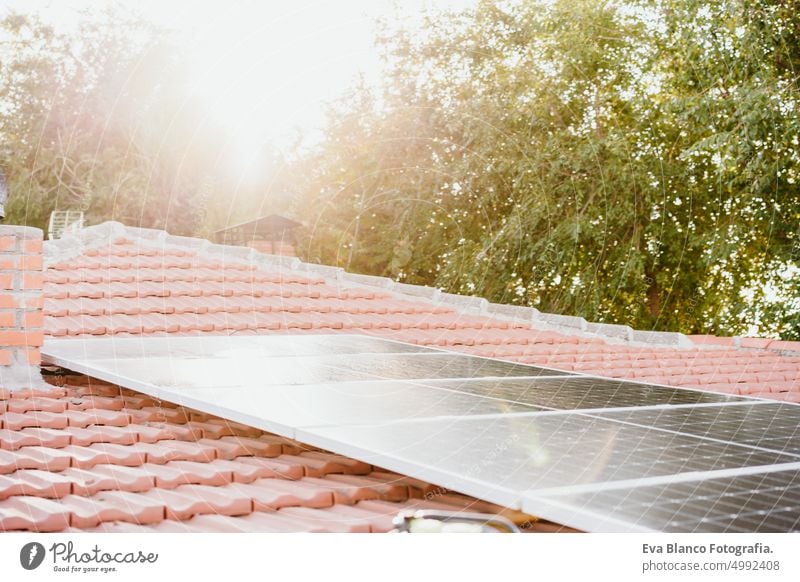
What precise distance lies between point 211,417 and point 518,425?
152 centimetres

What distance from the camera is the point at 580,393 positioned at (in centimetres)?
398

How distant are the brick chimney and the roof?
0.57 feet

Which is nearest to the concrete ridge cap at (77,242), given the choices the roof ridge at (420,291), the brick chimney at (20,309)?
the roof ridge at (420,291)

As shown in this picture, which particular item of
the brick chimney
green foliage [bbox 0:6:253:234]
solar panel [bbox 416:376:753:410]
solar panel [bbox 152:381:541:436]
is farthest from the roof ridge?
green foliage [bbox 0:6:253:234]

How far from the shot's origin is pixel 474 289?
17406 millimetres

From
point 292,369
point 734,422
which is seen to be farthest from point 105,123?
point 734,422

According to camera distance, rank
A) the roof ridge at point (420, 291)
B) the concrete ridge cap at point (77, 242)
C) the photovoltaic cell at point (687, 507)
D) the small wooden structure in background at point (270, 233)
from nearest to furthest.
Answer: the photovoltaic cell at point (687, 507) → the concrete ridge cap at point (77, 242) → the roof ridge at point (420, 291) → the small wooden structure in background at point (270, 233)

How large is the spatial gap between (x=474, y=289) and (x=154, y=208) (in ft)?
38.7

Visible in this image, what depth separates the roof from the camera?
2.85 metres

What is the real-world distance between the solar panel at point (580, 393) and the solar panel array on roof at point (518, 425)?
0.01 m

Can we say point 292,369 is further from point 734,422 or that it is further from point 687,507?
point 687,507

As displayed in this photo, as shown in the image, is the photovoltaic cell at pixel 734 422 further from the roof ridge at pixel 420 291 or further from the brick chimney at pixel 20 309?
the roof ridge at pixel 420 291

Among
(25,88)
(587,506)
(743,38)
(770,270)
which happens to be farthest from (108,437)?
(25,88)

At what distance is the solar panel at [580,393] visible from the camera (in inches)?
145
